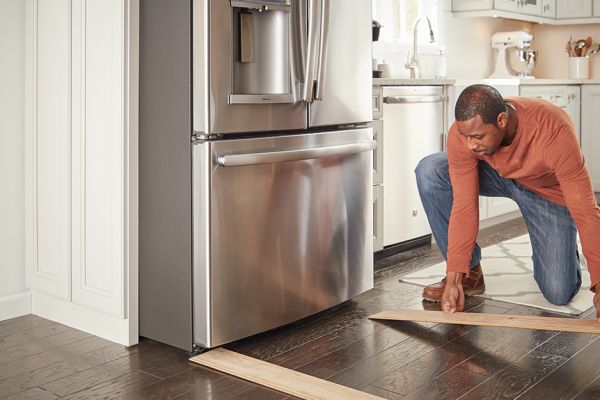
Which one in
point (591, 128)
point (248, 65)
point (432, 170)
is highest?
point (248, 65)

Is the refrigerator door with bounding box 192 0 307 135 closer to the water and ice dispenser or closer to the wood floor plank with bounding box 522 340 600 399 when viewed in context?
the water and ice dispenser

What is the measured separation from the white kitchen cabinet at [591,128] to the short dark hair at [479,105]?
13.3 ft

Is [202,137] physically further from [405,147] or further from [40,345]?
[405,147]

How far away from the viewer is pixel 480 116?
2459 mm

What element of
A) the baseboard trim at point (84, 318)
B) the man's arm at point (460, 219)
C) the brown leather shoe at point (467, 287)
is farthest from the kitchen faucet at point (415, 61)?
the baseboard trim at point (84, 318)

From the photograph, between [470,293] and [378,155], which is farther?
[378,155]

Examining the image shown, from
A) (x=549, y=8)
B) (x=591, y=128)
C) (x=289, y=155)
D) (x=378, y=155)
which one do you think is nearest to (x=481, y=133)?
(x=289, y=155)

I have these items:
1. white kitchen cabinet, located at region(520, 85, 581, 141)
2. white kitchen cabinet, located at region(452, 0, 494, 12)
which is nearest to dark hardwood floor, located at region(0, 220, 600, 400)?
white kitchen cabinet, located at region(520, 85, 581, 141)

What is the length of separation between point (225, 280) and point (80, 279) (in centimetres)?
62

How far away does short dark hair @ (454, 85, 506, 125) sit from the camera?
245 centimetres

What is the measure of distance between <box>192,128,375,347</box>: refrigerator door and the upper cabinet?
113 inches

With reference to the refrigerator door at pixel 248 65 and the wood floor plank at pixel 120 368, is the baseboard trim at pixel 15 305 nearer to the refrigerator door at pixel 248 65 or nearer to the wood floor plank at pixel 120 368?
the wood floor plank at pixel 120 368

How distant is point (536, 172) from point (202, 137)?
3.90ft

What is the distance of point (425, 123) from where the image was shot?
163 inches
